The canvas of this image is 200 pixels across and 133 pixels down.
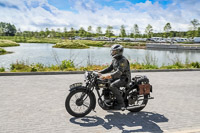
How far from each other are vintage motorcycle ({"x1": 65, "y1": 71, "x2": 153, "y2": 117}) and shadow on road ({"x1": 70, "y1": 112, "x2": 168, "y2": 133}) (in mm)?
219

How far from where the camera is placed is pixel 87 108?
5129 mm

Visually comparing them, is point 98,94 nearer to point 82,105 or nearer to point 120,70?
point 82,105

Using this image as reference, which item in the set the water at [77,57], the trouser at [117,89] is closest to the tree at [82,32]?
the water at [77,57]

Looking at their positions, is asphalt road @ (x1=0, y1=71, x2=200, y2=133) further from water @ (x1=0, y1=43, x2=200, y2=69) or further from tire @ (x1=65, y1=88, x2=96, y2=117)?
water @ (x1=0, y1=43, x2=200, y2=69)

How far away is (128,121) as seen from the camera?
16.0ft

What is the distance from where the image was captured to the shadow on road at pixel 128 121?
4481 millimetres

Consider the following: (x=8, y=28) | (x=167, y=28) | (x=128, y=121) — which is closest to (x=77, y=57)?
(x=128, y=121)

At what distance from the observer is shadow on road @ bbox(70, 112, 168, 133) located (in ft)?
14.7

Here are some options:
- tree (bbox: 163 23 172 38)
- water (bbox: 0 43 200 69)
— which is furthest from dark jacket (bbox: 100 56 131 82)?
tree (bbox: 163 23 172 38)

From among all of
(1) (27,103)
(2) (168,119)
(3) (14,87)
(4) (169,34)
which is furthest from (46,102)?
(4) (169,34)

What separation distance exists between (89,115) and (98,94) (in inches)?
25.2

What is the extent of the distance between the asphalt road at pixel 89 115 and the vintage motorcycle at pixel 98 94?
0.24m

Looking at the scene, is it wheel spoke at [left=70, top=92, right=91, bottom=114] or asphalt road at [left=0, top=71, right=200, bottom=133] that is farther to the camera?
wheel spoke at [left=70, top=92, right=91, bottom=114]

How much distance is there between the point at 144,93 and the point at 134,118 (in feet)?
2.29
